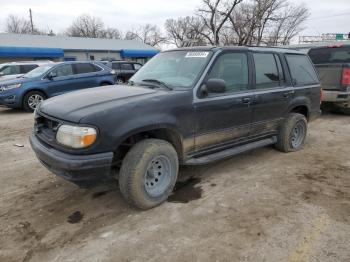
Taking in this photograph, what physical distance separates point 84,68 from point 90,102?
9.05 meters

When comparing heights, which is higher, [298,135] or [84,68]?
[84,68]

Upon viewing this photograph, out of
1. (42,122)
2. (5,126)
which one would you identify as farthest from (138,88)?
(5,126)

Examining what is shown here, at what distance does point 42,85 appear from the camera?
35.9ft

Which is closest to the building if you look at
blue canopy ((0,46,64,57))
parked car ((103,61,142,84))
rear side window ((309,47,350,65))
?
blue canopy ((0,46,64,57))

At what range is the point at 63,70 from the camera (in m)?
11.6

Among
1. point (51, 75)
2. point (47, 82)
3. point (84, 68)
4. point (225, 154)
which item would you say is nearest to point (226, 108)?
point (225, 154)

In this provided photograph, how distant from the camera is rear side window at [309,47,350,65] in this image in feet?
31.1

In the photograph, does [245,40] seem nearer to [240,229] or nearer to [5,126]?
[5,126]

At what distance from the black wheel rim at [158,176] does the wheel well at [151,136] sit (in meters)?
0.27

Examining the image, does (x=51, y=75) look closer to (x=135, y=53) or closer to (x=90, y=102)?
(x=90, y=102)

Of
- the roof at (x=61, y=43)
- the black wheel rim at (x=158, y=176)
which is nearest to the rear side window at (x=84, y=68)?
the black wheel rim at (x=158, y=176)

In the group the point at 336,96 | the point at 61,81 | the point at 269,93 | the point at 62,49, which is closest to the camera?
the point at 269,93

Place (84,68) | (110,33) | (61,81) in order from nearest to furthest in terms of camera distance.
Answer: (61,81) < (84,68) < (110,33)

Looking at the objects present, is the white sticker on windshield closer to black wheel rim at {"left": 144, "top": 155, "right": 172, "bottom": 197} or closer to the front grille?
black wheel rim at {"left": 144, "top": 155, "right": 172, "bottom": 197}
